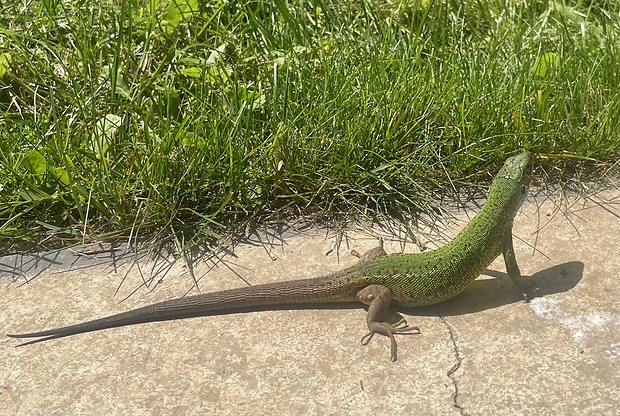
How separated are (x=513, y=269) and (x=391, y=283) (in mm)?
575

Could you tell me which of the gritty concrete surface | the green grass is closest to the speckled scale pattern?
the gritty concrete surface

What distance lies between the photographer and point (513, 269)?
343 cm

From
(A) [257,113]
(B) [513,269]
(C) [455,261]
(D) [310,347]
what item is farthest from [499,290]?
(A) [257,113]

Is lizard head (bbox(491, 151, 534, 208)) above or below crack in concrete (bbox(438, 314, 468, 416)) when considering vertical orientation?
above

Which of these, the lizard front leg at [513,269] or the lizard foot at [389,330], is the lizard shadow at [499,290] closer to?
the lizard front leg at [513,269]

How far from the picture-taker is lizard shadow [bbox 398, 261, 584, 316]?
3418 millimetres

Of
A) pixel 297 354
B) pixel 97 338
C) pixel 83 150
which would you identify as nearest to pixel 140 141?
pixel 83 150

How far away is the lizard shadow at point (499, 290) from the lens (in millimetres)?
3418

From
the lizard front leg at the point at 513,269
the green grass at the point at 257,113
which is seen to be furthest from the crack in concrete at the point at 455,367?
the green grass at the point at 257,113

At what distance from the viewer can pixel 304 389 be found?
9.80ft

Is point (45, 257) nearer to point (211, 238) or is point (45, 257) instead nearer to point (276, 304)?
point (211, 238)

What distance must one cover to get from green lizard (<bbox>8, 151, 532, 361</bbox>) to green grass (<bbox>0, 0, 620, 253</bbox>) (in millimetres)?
617

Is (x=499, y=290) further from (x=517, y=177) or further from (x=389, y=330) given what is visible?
(x=389, y=330)

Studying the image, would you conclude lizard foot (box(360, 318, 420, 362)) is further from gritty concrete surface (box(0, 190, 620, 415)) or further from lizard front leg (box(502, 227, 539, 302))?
lizard front leg (box(502, 227, 539, 302))
